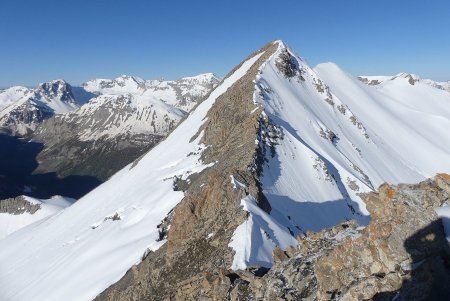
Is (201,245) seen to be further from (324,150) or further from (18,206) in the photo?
(18,206)

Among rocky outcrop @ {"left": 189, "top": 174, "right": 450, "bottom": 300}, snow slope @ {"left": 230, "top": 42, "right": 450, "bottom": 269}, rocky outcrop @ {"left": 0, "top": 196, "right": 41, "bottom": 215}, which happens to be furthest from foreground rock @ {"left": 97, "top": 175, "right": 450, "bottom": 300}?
rocky outcrop @ {"left": 0, "top": 196, "right": 41, "bottom": 215}

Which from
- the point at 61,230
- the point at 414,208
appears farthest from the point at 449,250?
the point at 61,230

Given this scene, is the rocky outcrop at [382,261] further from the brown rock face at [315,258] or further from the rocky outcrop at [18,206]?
the rocky outcrop at [18,206]

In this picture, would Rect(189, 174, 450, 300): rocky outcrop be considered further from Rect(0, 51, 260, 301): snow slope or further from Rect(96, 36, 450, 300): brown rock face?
Rect(0, 51, 260, 301): snow slope

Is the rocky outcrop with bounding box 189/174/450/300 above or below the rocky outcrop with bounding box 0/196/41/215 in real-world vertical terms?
below

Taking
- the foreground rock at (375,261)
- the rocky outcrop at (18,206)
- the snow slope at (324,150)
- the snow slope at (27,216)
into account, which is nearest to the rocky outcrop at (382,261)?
the foreground rock at (375,261)

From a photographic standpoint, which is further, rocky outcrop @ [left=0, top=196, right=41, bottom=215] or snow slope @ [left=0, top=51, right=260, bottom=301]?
rocky outcrop @ [left=0, top=196, right=41, bottom=215]

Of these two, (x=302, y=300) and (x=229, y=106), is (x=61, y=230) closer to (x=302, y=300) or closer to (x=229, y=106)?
(x=229, y=106)
